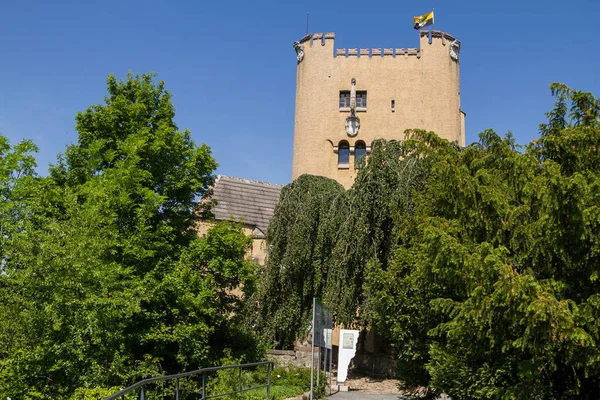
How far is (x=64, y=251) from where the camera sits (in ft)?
46.9

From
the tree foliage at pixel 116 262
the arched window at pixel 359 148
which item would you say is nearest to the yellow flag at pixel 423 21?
the arched window at pixel 359 148

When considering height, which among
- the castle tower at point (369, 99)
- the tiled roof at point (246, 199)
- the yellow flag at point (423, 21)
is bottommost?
the tiled roof at point (246, 199)

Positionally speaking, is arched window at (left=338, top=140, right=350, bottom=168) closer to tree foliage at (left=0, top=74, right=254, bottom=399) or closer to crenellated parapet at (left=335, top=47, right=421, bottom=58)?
crenellated parapet at (left=335, top=47, right=421, bottom=58)

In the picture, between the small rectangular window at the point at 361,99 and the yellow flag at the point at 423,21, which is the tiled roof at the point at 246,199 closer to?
the small rectangular window at the point at 361,99

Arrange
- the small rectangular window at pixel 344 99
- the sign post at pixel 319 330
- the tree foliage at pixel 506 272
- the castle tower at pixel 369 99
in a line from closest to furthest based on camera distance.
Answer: the tree foliage at pixel 506 272
the sign post at pixel 319 330
the castle tower at pixel 369 99
the small rectangular window at pixel 344 99

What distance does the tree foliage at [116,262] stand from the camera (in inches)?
561

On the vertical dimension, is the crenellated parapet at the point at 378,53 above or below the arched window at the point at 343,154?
above

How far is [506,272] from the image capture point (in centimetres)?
813

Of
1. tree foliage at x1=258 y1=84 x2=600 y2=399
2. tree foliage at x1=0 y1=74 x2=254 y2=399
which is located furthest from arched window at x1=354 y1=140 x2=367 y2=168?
tree foliage at x1=258 y1=84 x2=600 y2=399

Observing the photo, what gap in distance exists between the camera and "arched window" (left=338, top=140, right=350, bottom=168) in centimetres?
2980

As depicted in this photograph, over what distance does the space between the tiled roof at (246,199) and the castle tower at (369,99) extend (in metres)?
5.20

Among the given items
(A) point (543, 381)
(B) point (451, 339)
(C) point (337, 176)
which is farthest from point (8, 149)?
(A) point (543, 381)

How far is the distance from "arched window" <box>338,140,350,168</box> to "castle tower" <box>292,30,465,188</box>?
5cm

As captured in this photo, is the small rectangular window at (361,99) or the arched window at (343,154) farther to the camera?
the small rectangular window at (361,99)
